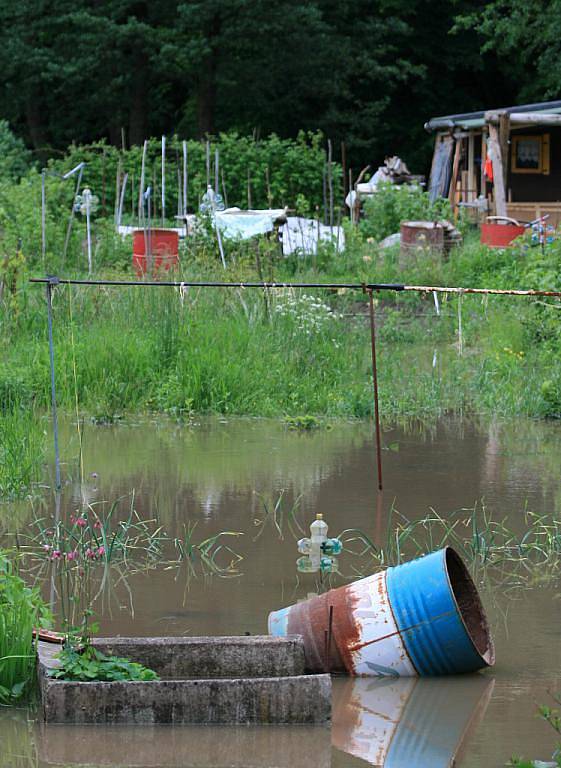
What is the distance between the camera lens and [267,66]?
123 feet

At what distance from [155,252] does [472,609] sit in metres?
11.0

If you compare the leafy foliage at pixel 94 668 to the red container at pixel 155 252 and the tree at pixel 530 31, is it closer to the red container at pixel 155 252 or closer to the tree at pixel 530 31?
the red container at pixel 155 252

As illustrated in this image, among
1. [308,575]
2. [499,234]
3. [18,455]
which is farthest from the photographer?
[499,234]

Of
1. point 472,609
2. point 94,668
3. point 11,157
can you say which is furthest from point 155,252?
point 11,157

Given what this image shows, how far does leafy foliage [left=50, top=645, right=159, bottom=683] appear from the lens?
527cm

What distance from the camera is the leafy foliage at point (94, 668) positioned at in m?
5.27

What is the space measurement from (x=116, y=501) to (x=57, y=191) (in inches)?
490

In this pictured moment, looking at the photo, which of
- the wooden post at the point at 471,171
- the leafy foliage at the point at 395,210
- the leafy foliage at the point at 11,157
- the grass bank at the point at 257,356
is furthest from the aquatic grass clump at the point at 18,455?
the wooden post at the point at 471,171

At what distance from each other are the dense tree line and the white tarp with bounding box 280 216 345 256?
44.7 feet

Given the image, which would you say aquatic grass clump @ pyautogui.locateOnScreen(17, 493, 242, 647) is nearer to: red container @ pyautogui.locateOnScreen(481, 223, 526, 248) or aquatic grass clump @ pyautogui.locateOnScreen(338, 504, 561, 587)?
aquatic grass clump @ pyautogui.locateOnScreen(338, 504, 561, 587)

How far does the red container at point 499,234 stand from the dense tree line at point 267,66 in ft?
43.0

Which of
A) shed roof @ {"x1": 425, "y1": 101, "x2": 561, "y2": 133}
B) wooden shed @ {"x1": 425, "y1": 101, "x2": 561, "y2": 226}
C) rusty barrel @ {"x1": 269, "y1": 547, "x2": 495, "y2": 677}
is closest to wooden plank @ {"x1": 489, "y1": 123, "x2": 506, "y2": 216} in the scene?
shed roof @ {"x1": 425, "y1": 101, "x2": 561, "y2": 133}

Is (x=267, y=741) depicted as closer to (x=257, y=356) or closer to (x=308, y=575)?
(x=308, y=575)

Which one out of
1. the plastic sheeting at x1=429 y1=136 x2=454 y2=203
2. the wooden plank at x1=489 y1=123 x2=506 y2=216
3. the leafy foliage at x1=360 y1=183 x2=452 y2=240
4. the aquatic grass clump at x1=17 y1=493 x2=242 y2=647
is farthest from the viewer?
the plastic sheeting at x1=429 y1=136 x2=454 y2=203
